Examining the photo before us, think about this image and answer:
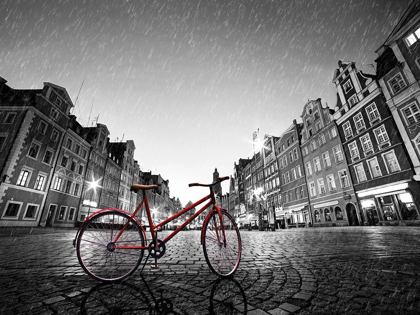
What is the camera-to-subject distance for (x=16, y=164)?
63.1ft

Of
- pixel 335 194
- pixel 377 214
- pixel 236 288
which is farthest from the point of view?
pixel 335 194

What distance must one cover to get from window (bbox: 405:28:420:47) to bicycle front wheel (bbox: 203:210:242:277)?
26.6m

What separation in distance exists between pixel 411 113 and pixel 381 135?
10.4ft

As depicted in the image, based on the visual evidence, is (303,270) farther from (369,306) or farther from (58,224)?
(58,224)

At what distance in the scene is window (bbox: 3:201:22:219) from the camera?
18391 millimetres

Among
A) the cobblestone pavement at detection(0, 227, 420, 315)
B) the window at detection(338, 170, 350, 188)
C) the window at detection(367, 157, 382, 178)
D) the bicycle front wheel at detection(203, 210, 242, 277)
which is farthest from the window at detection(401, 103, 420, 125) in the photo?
the bicycle front wheel at detection(203, 210, 242, 277)

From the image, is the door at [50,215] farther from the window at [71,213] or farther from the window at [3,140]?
the window at [3,140]

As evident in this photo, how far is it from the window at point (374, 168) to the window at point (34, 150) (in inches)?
1408

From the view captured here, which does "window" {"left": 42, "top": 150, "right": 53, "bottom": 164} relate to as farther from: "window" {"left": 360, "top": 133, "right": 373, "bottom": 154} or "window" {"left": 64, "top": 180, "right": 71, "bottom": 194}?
"window" {"left": 360, "top": 133, "right": 373, "bottom": 154}

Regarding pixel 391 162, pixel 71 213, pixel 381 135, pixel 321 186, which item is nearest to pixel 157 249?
pixel 391 162

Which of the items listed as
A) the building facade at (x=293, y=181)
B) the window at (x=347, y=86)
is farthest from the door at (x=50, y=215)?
the window at (x=347, y=86)

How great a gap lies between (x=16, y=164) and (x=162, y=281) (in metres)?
24.3

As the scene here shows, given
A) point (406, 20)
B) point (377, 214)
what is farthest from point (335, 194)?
point (406, 20)

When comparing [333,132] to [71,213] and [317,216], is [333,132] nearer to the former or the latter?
[317,216]
